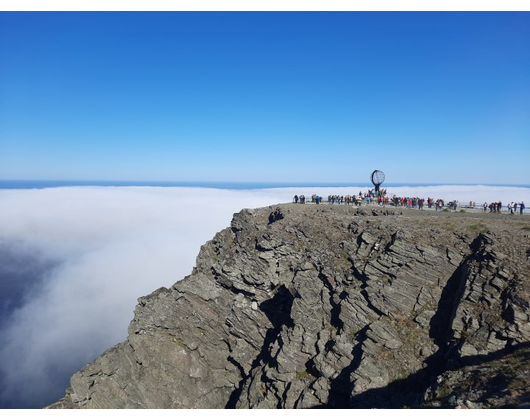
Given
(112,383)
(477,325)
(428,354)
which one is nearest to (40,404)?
(112,383)

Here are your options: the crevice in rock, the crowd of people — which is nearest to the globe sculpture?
the crowd of people

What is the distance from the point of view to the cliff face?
22.5 meters

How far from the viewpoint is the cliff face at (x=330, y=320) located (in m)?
22.5

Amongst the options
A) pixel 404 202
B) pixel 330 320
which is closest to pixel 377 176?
pixel 404 202

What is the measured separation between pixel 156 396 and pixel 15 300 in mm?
117914

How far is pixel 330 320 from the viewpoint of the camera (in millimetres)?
28156

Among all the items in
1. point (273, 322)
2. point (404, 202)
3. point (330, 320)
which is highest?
point (404, 202)

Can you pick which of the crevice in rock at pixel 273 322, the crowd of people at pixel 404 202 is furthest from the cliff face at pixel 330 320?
the crowd of people at pixel 404 202

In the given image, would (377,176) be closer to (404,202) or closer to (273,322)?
(404,202)

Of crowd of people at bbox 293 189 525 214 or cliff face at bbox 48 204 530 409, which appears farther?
crowd of people at bbox 293 189 525 214

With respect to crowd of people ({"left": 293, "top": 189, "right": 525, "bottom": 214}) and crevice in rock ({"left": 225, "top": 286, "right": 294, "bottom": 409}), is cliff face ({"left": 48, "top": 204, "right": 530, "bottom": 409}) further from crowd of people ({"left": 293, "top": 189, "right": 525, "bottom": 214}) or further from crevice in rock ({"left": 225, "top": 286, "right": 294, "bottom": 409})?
crowd of people ({"left": 293, "top": 189, "right": 525, "bottom": 214})

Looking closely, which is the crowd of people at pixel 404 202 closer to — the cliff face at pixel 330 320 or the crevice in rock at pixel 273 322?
the cliff face at pixel 330 320

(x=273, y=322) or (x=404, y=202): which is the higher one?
(x=404, y=202)

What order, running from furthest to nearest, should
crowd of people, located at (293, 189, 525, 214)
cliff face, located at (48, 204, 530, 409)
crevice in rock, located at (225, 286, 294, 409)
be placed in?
crowd of people, located at (293, 189, 525, 214)
crevice in rock, located at (225, 286, 294, 409)
cliff face, located at (48, 204, 530, 409)
